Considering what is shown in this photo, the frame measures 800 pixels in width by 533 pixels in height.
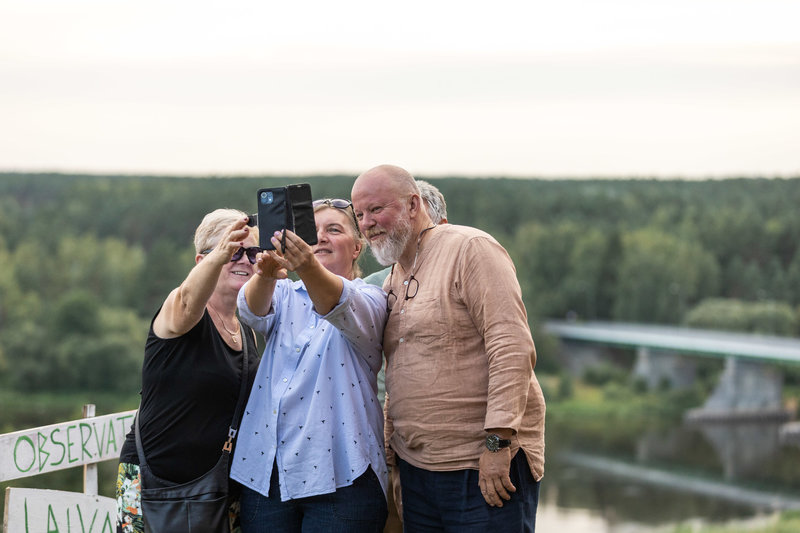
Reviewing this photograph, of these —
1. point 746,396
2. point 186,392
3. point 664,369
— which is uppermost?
point 186,392

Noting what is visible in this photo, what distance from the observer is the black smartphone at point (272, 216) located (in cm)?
293

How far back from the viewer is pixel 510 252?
240 feet

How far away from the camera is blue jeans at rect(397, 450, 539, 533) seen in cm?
313

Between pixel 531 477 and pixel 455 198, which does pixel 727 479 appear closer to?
pixel 531 477

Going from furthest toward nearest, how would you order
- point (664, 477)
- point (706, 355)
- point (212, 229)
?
1. point (706, 355)
2. point (664, 477)
3. point (212, 229)

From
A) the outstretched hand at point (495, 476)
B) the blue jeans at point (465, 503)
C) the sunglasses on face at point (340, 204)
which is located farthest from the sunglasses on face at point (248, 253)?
the outstretched hand at point (495, 476)

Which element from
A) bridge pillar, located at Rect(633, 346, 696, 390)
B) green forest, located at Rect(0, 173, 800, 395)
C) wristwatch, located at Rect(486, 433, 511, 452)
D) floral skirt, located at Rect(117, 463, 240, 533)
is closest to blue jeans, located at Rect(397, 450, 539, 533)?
wristwatch, located at Rect(486, 433, 511, 452)

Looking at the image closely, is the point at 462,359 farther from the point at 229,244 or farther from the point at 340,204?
the point at 229,244

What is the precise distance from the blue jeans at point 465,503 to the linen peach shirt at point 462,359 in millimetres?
38

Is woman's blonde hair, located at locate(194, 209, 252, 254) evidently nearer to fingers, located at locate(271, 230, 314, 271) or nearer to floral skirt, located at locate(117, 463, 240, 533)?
fingers, located at locate(271, 230, 314, 271)

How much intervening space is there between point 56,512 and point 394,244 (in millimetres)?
1638

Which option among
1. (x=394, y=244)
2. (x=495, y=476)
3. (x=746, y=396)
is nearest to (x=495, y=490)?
(x=495, y=476)

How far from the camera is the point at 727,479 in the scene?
42.1 m

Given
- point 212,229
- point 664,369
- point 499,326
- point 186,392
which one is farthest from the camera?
point 664,369
